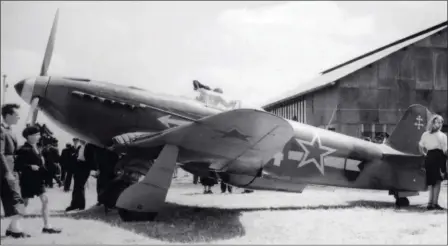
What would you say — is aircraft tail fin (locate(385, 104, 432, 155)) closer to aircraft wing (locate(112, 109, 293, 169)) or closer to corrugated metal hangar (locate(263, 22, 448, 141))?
corrugated metal hangar (locate(263, 22, 448, 141))

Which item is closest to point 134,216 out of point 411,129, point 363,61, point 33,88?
point 33,88

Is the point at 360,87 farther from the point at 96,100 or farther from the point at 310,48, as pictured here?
the point at 96,100

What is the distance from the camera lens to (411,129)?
5.55 m

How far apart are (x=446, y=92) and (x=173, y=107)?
4.38 metres

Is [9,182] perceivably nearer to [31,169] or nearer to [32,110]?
[31,169]

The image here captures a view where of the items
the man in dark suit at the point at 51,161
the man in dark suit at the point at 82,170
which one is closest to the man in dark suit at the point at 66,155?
the man in dark suit at the point at 82,170

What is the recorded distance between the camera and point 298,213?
4840 mm

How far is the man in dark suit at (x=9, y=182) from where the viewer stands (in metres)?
2.87

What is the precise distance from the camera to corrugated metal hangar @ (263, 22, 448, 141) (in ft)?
16.8

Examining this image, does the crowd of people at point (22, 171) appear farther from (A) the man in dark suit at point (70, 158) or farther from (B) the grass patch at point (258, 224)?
(A) the man in dark suit at point (70, 158)

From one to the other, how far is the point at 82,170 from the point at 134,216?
3.86ft

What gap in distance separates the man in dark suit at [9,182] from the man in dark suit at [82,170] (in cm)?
157

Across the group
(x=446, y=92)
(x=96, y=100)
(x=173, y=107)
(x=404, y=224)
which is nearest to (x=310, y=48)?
(x=173, y=107)

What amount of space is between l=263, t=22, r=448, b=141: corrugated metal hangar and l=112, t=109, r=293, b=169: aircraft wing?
140cm
